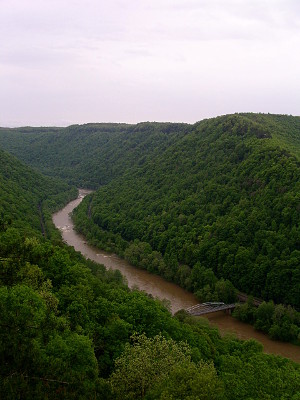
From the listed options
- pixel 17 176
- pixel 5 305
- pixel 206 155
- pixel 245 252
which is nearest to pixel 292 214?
pixel 245 252

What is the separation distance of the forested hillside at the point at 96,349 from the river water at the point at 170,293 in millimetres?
12130

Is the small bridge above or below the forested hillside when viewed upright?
below

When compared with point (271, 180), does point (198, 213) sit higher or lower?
lower

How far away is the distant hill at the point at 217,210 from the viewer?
5431 cm

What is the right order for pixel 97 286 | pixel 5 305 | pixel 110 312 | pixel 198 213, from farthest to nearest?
pixel 198 213
pixel 97 286
pixel 110 312
pixel 5 305

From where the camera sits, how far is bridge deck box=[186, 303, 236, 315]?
49069 mm

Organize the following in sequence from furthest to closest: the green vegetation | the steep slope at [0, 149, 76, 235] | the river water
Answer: the steep slope at [0, 149, 76, 235]
the green vegetation
the river water

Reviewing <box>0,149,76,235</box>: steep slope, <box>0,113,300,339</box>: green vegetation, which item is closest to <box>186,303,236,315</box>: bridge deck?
<box>0,113,300,339</box>: green vegetation

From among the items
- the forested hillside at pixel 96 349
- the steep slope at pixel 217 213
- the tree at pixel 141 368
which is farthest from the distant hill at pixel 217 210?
the tree at pixel 141 368

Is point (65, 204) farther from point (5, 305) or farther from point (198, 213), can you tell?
point (5, 305)

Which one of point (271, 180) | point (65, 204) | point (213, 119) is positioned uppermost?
point (213, 119)

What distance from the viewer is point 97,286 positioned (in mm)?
31125

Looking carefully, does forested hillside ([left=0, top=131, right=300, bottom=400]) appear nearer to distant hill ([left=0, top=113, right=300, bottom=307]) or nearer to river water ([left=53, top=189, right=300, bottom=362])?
river water ([left=53, top=189, right=300, bottom=362])

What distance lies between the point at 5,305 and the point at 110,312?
11.0m
